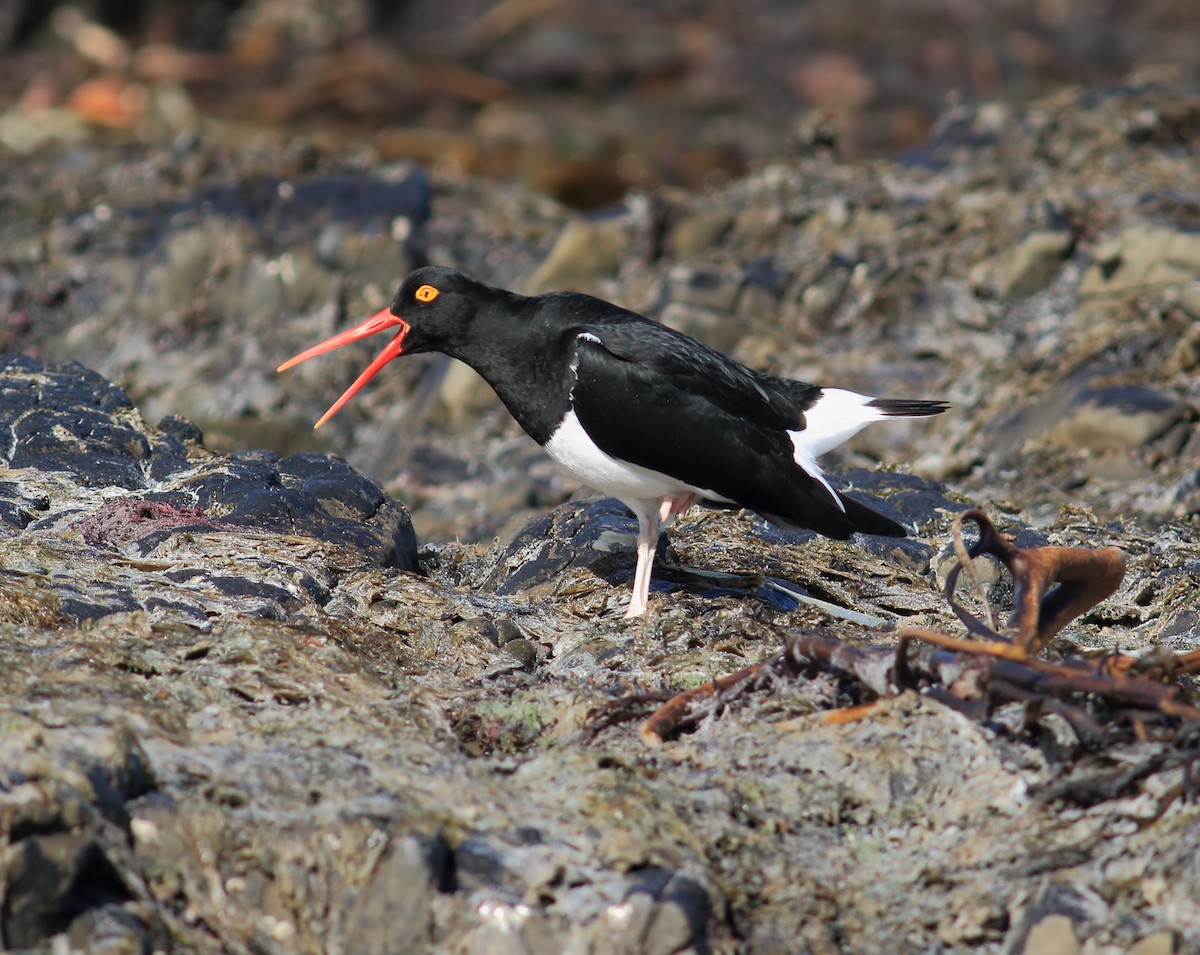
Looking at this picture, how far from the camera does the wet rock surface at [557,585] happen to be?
351cm

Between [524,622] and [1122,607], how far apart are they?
2565mm

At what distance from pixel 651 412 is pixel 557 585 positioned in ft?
3.00

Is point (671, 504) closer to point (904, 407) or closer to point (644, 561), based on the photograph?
point (644, 561)

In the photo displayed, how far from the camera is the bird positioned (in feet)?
18.1

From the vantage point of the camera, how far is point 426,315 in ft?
20.1

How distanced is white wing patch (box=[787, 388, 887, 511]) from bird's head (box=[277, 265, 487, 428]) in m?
1.46

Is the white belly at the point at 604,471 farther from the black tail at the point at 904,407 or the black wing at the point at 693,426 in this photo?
the black tail at the point at 904,407

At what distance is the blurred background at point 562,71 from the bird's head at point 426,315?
10132 mm

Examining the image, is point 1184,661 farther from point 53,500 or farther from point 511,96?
point 511,96

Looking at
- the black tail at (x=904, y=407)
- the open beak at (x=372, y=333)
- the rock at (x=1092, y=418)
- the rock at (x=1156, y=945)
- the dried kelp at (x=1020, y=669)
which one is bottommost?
the rock at (x=1092, y=418)

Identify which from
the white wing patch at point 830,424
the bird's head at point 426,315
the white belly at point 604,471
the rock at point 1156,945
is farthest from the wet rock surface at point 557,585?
the bird's head at point 426,315

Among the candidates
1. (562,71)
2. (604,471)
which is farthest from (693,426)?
(562,71)

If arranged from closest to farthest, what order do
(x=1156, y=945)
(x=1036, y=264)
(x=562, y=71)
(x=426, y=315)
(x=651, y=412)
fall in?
1. (x=1156, y=945)
2. (x=651, y=412)
3. (x=426, y=315)
4. (x=1036, y=264)
5. (x=562, y=71)

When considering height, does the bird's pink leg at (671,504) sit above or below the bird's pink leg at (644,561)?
above
